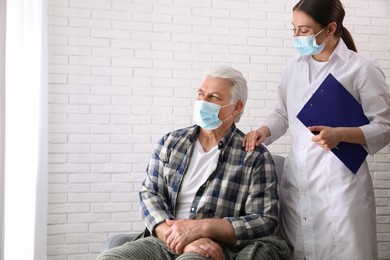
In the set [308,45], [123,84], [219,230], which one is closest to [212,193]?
[219,230]

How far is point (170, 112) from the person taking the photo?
121 inches

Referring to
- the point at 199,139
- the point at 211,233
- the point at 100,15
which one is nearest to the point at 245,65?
the point at 100,15

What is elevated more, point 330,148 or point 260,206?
point 330,148

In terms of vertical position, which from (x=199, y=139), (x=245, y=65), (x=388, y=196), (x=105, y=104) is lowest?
(x=388, y=196)

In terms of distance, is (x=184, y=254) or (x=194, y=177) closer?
(x=184, y=254)

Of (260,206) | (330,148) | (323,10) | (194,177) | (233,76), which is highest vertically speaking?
(323,10)

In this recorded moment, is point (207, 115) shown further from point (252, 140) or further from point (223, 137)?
point (252, 140)

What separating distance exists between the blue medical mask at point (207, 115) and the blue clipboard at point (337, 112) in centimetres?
35

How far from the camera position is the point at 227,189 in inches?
74.7

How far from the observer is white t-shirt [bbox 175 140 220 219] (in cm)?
195

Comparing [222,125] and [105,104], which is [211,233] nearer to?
[222,125]

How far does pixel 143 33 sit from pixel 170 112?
555 mm

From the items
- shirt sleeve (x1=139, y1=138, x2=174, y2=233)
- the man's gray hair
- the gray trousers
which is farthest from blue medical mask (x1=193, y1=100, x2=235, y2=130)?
the gray trousers

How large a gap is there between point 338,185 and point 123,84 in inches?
65.5
